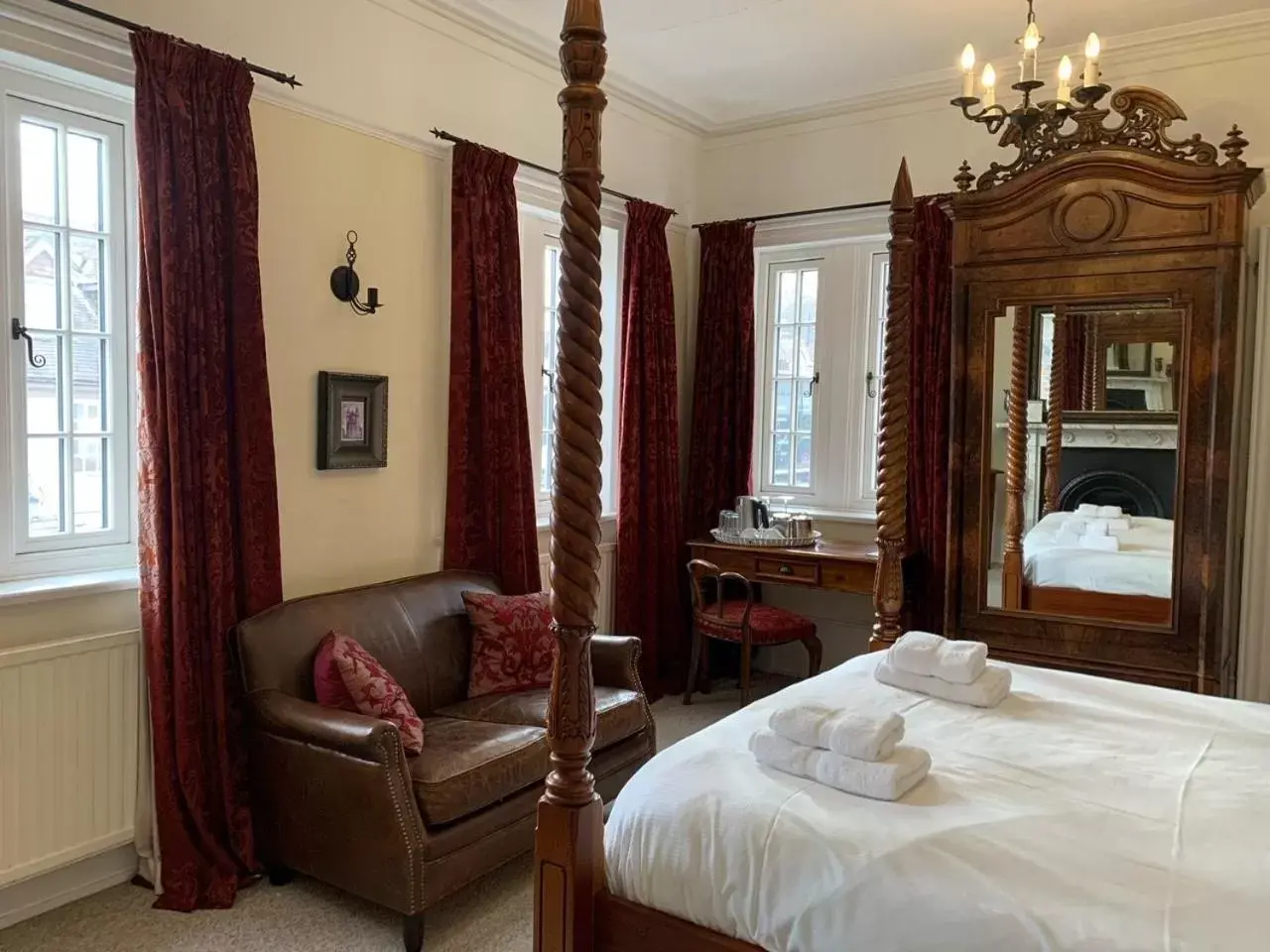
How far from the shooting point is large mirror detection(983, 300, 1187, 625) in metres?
3.44

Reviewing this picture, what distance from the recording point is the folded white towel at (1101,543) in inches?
141

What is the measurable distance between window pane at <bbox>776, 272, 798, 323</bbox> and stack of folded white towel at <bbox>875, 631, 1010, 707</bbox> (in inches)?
106

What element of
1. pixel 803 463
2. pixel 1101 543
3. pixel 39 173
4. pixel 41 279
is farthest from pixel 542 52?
pixel 1101 543

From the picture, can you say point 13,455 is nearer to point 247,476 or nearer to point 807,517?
point 247,476

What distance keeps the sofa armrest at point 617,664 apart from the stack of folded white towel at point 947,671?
40.4 inches

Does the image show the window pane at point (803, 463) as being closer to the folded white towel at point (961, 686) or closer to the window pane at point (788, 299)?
the window pane at point (788, 299)

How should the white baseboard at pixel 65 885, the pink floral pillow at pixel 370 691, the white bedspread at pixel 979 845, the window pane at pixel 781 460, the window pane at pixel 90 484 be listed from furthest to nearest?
1. the window pane at pixel 781 460
2. the window pane at pixel 90 484
3. the pink floral pillow at pixel 370 691
4. the white baseboard at pixel 65 885
5. the white bedspread at pixel 979 845

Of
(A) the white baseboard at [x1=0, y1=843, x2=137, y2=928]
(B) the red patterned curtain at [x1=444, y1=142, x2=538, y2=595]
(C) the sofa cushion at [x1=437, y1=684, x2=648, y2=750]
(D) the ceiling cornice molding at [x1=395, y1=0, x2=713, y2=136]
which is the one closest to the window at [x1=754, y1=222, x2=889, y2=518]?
(D) the ceiling cornice molding at [x1=395, y1=0, x2=713, y2=136]

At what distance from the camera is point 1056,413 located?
143 inches

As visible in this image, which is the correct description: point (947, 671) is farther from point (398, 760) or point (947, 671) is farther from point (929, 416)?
point (929, 416)

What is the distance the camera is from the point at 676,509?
483 cm

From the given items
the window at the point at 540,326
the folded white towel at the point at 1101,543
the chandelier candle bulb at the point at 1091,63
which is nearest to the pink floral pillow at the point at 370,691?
the window at the point at 540,326

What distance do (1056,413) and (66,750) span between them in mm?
3456

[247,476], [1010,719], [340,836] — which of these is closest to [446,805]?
[340,836]
